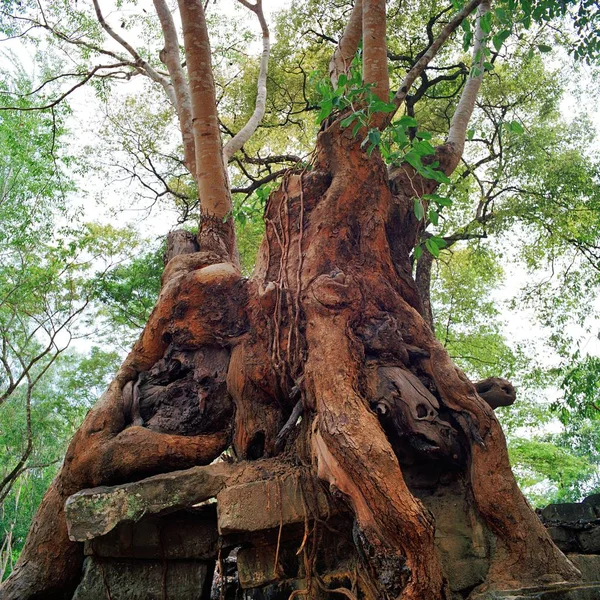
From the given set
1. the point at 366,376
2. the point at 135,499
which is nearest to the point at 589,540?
the point at 366,376

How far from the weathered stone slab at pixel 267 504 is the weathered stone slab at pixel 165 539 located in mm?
401

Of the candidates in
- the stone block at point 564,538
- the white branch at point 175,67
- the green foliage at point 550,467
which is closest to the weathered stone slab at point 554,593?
the stone block at point 564,538

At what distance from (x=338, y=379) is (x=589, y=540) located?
295 centimetres

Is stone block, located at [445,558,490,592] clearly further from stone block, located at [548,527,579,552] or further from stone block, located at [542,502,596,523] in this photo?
stone block, located at [542,502,596,523]

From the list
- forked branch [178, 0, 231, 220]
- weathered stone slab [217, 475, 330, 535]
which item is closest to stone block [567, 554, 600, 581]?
weathered stone slab [217, 475, 330, 535]

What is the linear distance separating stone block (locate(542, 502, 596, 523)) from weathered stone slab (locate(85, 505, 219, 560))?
342cm

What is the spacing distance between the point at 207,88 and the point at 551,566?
14.0ft

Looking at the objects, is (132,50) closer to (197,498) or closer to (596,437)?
(197,498)

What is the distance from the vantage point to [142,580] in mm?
2885

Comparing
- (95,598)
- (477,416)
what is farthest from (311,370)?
(95,598)

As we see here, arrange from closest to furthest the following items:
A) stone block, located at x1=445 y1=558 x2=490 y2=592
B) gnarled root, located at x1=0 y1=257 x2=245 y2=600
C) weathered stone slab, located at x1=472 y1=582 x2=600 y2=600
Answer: weathered stone slab, located at x1=472 y1=582 x2=600 y2=600, stone block, located at x1=445 y1=558 x2=490 y2=592, gnarled root, located at x1=0 y1=257 x2=245 y2=600

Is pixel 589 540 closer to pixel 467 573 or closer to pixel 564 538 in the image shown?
pixel 564 538

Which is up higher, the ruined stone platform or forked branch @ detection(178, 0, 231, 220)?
forked branch @ detection(178, 0, 231, 220)

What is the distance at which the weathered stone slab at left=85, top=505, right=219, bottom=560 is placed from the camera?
2893 millimetres
